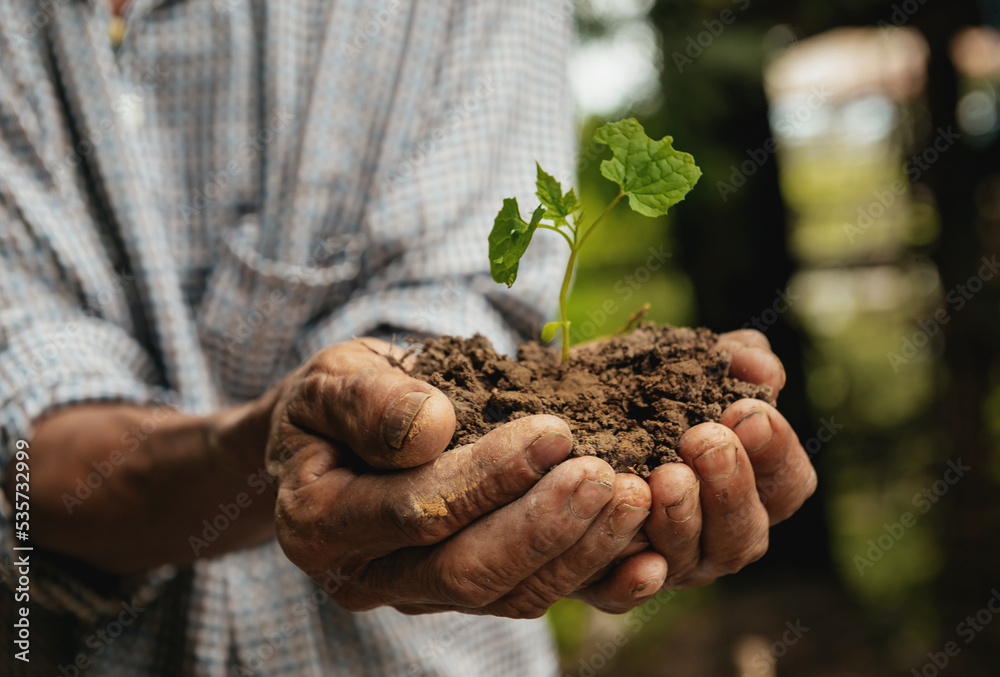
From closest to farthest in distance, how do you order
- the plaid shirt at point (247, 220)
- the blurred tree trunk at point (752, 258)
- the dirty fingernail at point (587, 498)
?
the dirty fingernail at point (587, 498) < the plaid shirt at point (247, 220) < the blurred tree trunk at point (752, 258)

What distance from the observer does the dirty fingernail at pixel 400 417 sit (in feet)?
3.17

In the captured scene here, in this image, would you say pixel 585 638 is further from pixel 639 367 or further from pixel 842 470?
pixel 639 367

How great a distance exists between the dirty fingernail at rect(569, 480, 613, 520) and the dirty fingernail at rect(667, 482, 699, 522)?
13 cm

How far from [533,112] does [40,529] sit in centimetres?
156

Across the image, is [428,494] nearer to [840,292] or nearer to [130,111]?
[130,111]

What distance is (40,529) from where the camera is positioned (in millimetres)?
1568

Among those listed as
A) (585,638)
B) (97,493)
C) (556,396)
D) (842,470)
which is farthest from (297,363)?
(842,470)

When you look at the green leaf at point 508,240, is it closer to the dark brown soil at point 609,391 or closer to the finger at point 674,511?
the dark brown soil at point 609,391

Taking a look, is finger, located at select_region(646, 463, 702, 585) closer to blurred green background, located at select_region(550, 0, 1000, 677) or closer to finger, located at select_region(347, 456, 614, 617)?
finger, located at select_region(347, 456, 614, 617)

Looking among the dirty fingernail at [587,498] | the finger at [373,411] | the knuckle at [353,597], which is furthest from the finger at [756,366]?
the knuckle at [353,597]

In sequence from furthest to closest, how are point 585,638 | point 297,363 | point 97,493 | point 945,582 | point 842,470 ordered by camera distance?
point 842,470
point 585,638
point 945,582
point 297,363
point 97,493

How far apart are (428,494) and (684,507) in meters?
0.37

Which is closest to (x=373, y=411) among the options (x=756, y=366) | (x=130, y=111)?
(x=756, y=366)

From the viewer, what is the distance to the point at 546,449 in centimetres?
97
